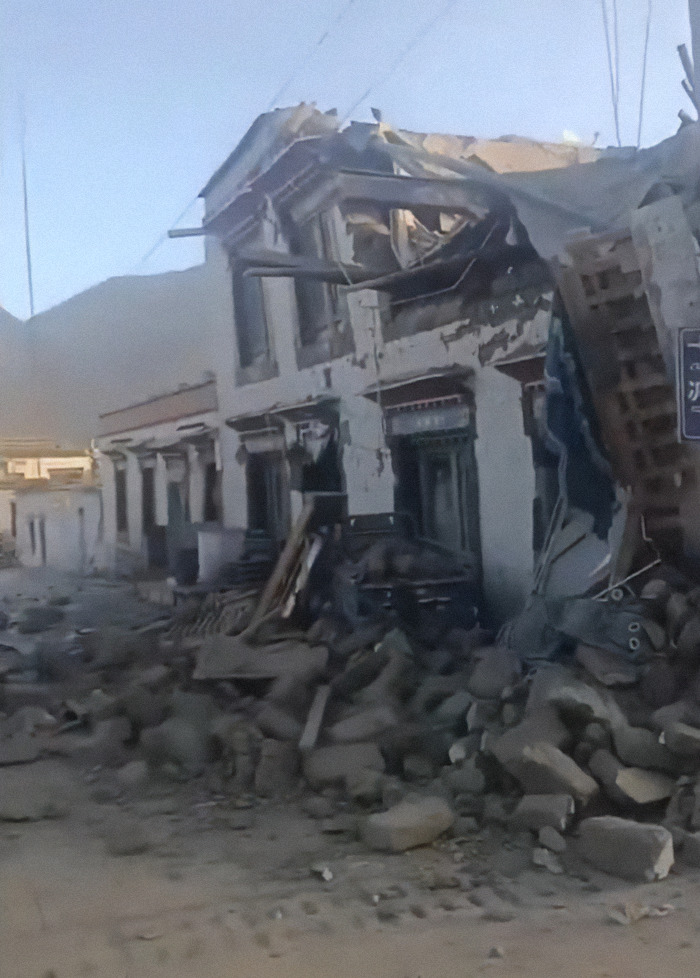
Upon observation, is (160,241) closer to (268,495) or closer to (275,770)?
(268,495)

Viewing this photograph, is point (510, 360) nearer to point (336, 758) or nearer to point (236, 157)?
point (236, 157)

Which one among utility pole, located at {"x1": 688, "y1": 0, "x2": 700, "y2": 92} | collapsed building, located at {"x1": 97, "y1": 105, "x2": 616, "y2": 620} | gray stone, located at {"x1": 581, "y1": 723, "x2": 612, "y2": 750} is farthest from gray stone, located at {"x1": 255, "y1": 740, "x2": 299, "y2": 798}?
utility pole, located at {"x1": 688, "y1": 0, "x2": 700, "y2": 92}

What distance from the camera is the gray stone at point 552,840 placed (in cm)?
410

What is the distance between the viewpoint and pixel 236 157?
21.4 feet

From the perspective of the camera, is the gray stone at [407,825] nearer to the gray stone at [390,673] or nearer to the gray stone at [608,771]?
the gray stone at [608,771]

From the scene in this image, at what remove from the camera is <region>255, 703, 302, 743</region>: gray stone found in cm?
552

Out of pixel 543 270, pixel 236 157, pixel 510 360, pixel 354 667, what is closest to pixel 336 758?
pixel 354 667

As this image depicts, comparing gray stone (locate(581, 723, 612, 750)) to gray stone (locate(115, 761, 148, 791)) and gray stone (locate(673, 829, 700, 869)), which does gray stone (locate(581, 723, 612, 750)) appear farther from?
gray stone (locate(115, 761, 148, 791))

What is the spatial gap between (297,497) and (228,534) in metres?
0.60

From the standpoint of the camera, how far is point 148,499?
6.68m

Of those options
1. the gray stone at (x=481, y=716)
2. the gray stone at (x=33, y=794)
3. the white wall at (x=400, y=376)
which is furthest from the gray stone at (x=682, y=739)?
the gray stone at (x=33, y=794)

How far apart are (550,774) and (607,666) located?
3.71ft

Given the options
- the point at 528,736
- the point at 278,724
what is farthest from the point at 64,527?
the point at 528,736

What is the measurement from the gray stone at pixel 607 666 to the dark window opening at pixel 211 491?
2924mm
